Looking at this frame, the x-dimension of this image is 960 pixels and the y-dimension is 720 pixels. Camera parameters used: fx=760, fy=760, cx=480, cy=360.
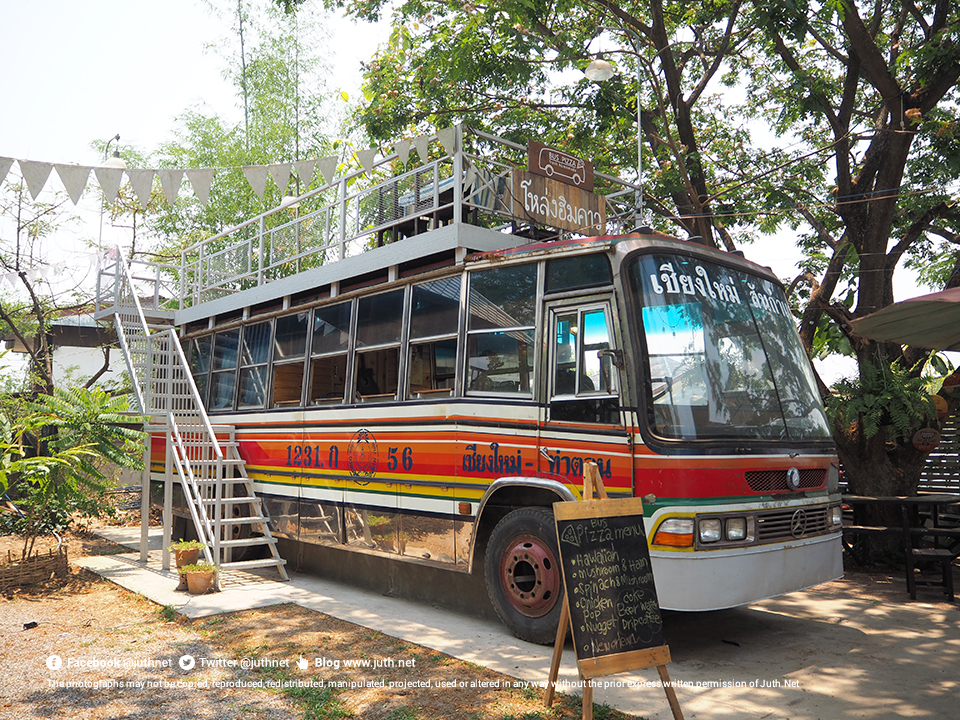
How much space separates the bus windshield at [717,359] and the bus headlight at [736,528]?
0.60m

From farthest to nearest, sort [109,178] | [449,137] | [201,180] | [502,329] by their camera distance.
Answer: [201,180] → [109,178] → [449,137] → [502,329]

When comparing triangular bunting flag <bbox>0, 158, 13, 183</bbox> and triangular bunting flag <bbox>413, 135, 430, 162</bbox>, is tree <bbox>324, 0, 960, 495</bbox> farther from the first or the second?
triangular bunting flag <bbox>0, 158, 13, 183</bbox>

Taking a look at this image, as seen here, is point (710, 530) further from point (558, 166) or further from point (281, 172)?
point (281, 172)

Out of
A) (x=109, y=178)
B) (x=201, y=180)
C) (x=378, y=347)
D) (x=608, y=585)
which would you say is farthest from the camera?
(x=201, y=180)

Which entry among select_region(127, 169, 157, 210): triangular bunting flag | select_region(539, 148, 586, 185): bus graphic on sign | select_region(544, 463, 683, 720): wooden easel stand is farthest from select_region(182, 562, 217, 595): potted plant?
select_region(539, 148, 586, 185): bus graphic on sign

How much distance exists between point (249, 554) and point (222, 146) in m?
16.3

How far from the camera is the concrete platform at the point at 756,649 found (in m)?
4.75

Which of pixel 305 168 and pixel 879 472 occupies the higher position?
pixel 305 168

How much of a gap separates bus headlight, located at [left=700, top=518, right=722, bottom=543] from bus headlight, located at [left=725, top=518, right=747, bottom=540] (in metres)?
0.09

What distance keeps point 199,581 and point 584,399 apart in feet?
15.7

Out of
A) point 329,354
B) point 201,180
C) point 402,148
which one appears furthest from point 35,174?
point 402,148

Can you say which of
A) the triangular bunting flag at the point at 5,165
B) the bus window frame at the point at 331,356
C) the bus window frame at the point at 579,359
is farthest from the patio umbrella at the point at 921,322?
the triangular bunting flag at the point at 5,165

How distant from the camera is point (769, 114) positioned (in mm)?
14594

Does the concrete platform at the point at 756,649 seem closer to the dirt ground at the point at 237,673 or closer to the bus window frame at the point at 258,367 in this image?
the dirt ground at the point at 237,673
